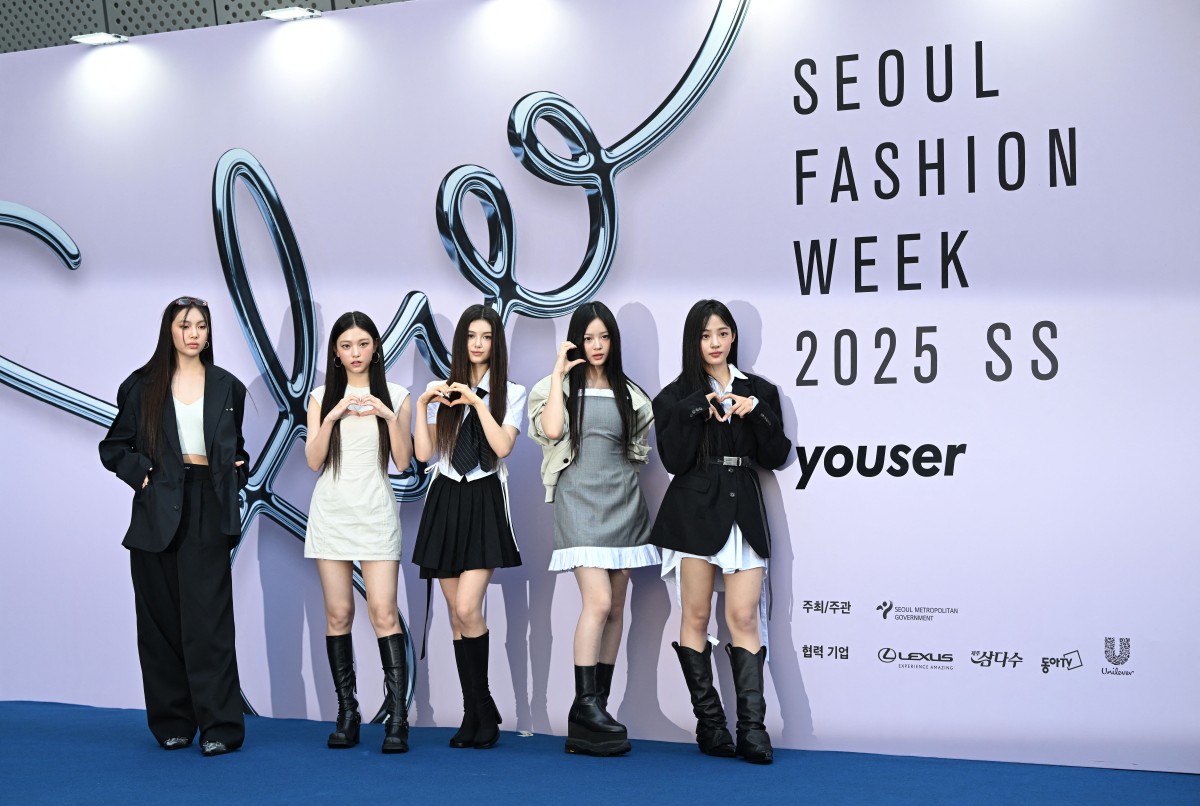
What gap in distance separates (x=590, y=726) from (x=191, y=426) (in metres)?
1.91

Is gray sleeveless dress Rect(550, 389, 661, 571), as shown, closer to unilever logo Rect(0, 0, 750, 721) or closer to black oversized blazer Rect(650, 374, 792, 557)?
black oversized blazer Rect(650, 374, 792, 557)

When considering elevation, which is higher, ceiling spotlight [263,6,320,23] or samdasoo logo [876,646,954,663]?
ceiling spotlight [263,6,320,23]

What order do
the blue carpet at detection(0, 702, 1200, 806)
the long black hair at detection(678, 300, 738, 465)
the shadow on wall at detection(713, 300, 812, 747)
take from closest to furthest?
the blue carpet at detection(0, 702, 1200, 806) → the long black hair at detection(678, 300, 738, 465) → the shadow on wall at detection(713, 300, 812, 747)

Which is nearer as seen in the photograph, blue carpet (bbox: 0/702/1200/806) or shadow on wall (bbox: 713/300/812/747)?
blue carpet (bbox: 0/702/1200/806)

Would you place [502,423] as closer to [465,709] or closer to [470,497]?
[470,497]

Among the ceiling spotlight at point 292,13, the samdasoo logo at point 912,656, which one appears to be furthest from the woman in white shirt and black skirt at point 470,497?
the ceiling spotlight at point 292,13

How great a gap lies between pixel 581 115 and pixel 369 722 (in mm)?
2751

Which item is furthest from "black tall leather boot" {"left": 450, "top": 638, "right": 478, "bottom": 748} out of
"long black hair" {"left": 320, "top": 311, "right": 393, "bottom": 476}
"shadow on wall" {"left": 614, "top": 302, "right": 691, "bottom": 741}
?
"long black hair" {"left": 320, "top": 311, "right": 393, "bottom": 476}

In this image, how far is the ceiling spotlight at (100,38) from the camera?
5926mm

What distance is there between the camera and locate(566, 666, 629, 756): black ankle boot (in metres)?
4.69

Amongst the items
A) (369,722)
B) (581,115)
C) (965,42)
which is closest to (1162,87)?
(965,42)

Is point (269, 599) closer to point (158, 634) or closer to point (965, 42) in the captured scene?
point (158, 634)

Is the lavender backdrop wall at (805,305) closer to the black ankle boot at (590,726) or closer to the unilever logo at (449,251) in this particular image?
the unilever logo at (449,251)

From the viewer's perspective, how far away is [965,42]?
4.73m
